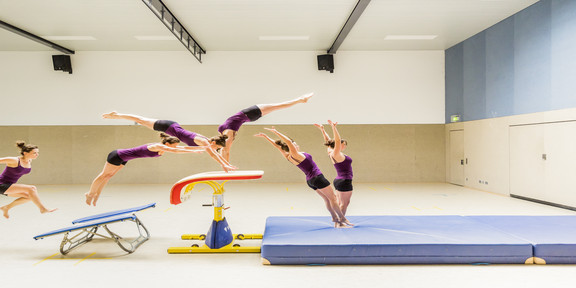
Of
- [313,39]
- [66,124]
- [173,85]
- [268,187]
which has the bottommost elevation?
[268,187]

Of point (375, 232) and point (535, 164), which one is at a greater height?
point (535, 164)

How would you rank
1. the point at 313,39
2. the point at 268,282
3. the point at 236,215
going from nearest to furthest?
the point at 268,282 → the point at 236,215 → the point at 313,39

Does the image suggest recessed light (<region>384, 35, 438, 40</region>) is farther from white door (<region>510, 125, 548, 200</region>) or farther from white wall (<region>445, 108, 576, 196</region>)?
white door (<region>510, 125, 548, 200</region>)

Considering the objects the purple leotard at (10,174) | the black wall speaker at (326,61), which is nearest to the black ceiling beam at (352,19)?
the black wall speaker at (326,61)

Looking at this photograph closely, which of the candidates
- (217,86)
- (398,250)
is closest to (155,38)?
(217,86)

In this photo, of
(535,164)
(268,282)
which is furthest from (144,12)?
(535,164)

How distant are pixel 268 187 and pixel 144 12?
20.9 ft

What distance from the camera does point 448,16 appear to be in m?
8.95

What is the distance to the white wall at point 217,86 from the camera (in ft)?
38.1

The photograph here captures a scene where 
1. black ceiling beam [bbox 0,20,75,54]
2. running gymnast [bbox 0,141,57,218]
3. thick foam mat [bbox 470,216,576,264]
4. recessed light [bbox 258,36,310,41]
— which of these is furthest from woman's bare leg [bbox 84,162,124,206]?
black ceiling beam [bbox 0,20,75,54]

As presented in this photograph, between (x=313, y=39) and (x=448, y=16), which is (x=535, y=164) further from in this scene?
(x=313, y=39)

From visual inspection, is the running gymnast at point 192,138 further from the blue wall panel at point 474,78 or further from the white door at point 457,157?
the white door at point 457,157

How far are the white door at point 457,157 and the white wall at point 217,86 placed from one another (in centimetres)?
91

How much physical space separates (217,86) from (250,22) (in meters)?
3.22
